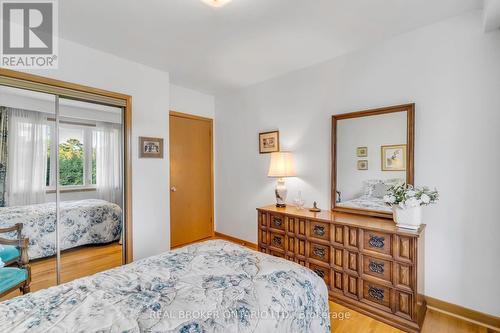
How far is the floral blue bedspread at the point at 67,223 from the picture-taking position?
2.17m

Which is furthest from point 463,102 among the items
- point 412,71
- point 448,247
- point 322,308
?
point 322,308

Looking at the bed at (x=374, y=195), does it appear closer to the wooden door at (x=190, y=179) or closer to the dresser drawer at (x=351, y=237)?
the dresser drawer at (x=351, y=237)

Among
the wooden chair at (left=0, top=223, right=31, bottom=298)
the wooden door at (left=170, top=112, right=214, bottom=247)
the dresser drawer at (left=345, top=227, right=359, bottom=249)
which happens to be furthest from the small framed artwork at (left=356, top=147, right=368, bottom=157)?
the wooden chair at (left=0, top=223, right=31, bottom=298)

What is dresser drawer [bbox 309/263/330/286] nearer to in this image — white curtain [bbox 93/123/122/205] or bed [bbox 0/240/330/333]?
bed [bbox 0/240/330/333]

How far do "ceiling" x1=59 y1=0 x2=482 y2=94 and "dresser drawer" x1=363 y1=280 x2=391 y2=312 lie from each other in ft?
7.39

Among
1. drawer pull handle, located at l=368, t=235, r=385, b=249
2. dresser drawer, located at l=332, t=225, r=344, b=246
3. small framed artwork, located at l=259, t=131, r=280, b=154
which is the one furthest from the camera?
small framed artwork, located at l=259, t=131, r=280, b=154

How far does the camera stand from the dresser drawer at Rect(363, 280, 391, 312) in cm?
195

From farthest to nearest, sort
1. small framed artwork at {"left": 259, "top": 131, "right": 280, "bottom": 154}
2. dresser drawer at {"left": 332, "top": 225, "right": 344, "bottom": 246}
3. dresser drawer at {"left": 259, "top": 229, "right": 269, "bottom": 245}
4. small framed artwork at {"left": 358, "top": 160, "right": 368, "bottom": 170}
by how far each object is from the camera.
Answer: small framed artwork at {"left": 259, "top": 131, "right": 280, "bottom": 154}
dresser drawer at {"left": 259, "top": 229, "right": 269, "bottom": 245}
small framed artwork at {"left": 358, "top": 160, "right": 368, "bottom": 170}
dresser drawer at {"left": 332, "top": 225, "right": 344, "bottom": 246}

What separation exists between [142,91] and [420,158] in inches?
121

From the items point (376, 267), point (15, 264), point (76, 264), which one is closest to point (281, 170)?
point (376, 267)

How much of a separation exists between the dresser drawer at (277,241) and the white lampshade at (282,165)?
2.40 feet

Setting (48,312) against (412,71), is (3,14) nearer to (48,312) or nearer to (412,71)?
(48,312)

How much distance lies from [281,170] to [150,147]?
167 cm

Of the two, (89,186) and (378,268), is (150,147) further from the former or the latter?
(378,268)
